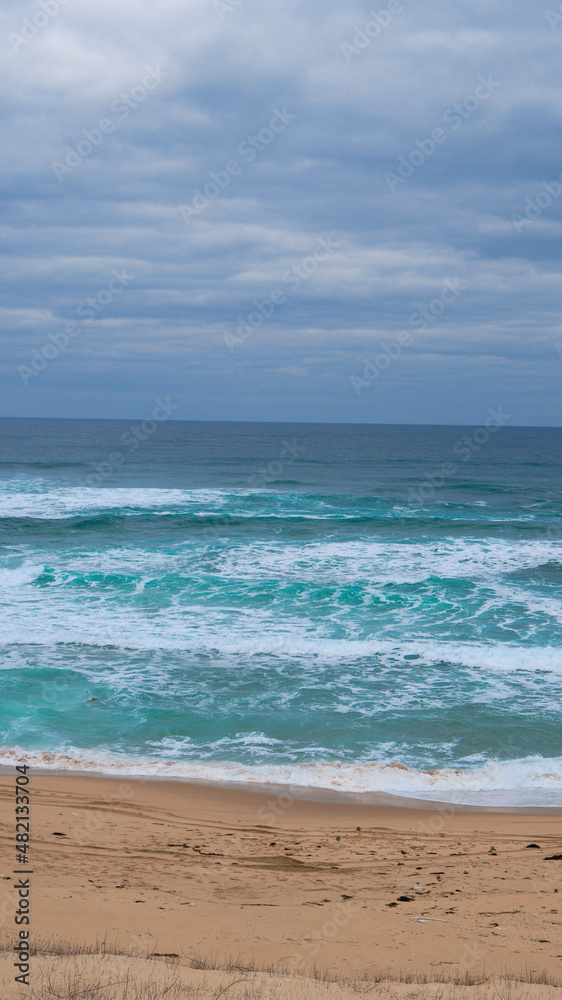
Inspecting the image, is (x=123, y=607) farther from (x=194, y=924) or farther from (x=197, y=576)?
(x=194, y=924)

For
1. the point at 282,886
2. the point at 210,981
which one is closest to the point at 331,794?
the point at 282,886

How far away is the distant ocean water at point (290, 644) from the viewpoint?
32.8 feet

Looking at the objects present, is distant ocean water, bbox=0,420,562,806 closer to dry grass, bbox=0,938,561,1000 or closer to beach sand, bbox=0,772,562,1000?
beach sand, bbox=0,772,562,1000

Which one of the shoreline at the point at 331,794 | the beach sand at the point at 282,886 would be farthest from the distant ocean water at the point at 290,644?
the beach sand at the point at 282,886

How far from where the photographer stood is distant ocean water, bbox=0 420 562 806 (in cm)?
1000

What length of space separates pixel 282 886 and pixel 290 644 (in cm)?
800

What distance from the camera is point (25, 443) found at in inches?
2943

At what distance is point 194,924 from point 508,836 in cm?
396

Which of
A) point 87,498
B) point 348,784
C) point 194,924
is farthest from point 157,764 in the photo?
point 87,498

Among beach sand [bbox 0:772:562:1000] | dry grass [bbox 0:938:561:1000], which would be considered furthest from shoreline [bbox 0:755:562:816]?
dry grass [bbox 0:938:561:1000]

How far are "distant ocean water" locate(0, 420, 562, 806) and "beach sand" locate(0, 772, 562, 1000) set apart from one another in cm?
91

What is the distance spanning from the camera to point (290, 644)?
14.5m

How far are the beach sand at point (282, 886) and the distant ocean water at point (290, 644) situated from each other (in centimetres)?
91

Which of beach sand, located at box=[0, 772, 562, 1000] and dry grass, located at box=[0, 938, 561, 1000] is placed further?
beach sand, located at box=[0, 772, 562, 1000]
